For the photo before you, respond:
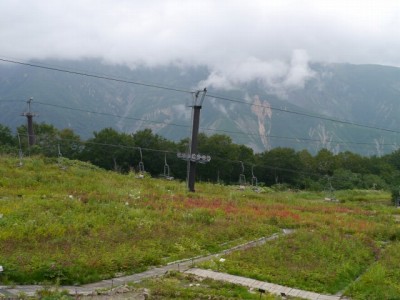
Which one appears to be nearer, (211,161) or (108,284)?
(108,284)

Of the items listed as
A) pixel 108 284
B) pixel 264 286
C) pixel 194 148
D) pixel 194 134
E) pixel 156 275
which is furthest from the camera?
pixel 194 134

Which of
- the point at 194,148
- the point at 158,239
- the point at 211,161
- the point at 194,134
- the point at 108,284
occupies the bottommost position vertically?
the point at 108,284

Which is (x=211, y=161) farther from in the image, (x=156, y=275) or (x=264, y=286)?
(x=264, y=286)

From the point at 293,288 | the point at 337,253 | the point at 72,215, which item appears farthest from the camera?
the point at 72,215

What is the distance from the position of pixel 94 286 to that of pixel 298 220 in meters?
17.5

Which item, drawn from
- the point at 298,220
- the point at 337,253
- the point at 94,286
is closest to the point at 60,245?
the point at 94,286

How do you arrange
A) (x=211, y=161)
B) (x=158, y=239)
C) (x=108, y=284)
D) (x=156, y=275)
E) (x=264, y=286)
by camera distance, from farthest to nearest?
1. (x=211, y=161)
2. (x=158, y=239)
3. (x=156, y=275)
4. (x=264, y=286)
5. (x=108, y=284)

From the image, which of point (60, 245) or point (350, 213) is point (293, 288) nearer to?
point (60, 245)

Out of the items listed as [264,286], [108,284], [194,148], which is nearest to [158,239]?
[108,284]

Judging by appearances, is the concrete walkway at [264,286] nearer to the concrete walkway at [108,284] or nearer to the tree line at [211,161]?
the concrete walkway at [108,284]

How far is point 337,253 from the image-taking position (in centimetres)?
1873

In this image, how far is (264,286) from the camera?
1371cm

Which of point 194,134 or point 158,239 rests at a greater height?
point 194,134

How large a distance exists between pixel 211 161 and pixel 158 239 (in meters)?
66.3
